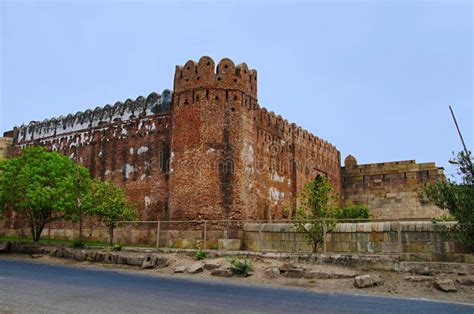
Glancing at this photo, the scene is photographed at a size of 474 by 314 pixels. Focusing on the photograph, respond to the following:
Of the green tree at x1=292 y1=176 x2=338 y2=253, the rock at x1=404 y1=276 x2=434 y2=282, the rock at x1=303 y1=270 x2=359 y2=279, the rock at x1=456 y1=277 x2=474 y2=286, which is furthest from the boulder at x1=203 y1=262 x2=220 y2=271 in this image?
the rock at x1=456 y1=277 x2=474 y2=286

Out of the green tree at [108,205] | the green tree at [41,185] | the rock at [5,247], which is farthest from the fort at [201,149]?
the rock at [5,247]

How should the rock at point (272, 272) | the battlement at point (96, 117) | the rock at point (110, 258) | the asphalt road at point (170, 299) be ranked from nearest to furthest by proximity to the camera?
the asphalt road at point (170, 299) → the rock at point (272, 272) → the rock at point (110, 258) → the battlement at point (96, 117)

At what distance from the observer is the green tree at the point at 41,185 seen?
22.5 meters

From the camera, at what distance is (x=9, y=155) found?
33.0m

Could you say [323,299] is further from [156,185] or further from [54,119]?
[54,119]

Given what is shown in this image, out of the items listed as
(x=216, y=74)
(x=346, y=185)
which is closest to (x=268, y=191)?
(x=216, y=74)

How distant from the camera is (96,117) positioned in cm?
2852

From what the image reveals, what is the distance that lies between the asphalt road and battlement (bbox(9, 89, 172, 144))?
12.9m

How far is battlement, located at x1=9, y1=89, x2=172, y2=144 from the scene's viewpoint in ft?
83.8

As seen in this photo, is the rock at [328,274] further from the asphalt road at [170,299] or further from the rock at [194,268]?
the rock at [194,268]

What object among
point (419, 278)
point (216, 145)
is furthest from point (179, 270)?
point (419, 278)

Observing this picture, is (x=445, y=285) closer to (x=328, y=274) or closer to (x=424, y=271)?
(x=424, y=271)

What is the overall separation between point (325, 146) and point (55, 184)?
18.8 m

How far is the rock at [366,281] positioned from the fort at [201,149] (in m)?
8.18
